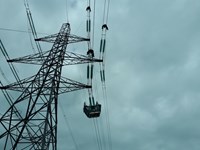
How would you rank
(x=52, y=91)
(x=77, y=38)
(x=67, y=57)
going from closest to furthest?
(x=52, y=91) < (x=67, y=57) < (x=77, y=38)

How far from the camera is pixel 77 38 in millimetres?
25281

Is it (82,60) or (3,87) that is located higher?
(82,60)

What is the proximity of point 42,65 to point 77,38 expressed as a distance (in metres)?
4.91

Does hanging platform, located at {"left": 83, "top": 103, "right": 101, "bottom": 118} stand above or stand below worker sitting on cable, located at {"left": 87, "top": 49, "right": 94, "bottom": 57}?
below

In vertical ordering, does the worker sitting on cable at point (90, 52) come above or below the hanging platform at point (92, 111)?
above

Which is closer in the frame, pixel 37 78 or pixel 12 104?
pixel 12 104

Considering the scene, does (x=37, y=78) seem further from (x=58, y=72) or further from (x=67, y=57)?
(x=67, y=57)

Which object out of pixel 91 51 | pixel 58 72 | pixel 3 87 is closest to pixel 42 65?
pixel 58 72

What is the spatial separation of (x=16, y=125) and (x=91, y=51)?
26.0 feet

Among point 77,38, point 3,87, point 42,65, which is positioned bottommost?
point 3,87

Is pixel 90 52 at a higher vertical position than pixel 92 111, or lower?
higher

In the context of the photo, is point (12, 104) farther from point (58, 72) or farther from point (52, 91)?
point (58, 72)

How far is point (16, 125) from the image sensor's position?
18141 mm

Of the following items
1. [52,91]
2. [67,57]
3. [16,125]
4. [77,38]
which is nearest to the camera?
[16,125]
